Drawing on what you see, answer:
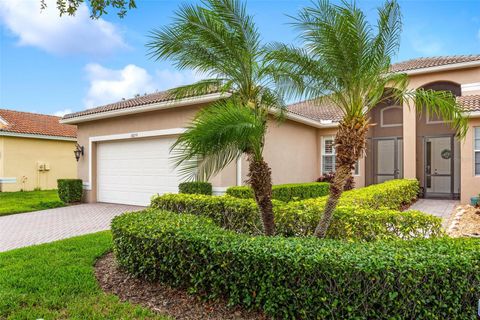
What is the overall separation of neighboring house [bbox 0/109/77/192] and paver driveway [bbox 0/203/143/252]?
333 inches

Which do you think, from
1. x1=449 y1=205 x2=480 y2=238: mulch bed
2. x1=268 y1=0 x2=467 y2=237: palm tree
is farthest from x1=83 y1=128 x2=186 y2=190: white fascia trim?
x1=449 y1=205 x2=480 y2=238: mulch bed

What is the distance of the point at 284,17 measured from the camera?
518cm

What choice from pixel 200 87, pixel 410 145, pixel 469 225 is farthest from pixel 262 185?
pixel 410 145

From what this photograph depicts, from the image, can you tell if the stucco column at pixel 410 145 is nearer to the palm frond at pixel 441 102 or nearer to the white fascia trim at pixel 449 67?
the white fascia trim at pixel 449 67

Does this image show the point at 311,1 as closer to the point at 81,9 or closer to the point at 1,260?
the point at 81,9

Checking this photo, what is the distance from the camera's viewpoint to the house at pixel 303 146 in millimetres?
12484

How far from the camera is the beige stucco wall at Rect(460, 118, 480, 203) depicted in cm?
1260

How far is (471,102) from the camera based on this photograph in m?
12.9

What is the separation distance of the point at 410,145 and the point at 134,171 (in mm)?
12181

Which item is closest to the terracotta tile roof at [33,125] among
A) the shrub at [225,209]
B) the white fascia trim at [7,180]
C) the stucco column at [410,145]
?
the white fascia trim at [7,180]

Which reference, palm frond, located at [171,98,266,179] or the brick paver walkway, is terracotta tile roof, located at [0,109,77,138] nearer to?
palm frond, located at [171,98,266,179]

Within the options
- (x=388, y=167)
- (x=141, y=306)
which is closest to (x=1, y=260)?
(x=141, y=306)

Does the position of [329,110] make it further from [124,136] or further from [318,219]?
[124,136]

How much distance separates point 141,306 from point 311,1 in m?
4.83
